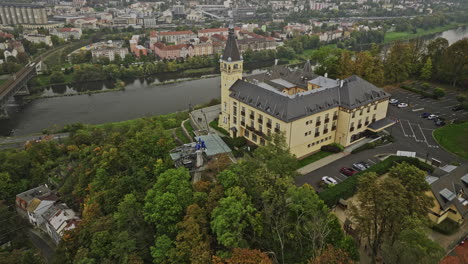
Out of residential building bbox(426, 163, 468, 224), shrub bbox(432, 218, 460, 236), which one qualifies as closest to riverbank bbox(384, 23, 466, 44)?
residential building bbox(426, 163, 468, 224)

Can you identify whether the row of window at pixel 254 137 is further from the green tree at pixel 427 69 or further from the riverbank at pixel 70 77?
the riverbank at pixel 70 77

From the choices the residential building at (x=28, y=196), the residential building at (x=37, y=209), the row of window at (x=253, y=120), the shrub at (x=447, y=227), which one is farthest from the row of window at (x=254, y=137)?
the residential building at (x=28, y=196)

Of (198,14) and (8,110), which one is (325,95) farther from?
(198,14)

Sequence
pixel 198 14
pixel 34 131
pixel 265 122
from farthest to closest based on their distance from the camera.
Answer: pixel 198 14
pixel 34 131
pixel 265 122

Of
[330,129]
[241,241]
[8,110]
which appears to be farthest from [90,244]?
[8,110]

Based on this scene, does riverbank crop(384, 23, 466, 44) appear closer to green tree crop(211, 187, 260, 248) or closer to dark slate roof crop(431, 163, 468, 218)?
dark slate roof crop(431, 163, 468, 218)

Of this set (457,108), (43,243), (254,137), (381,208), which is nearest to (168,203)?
(381,208)
